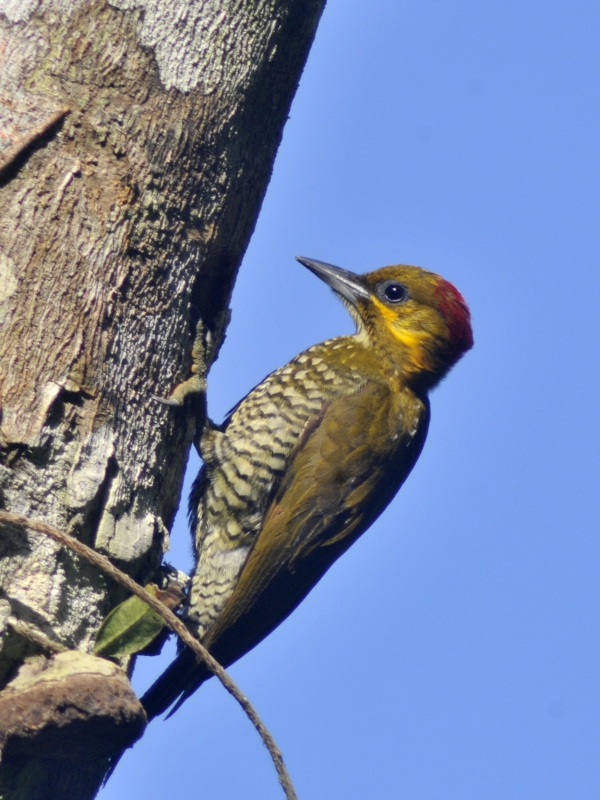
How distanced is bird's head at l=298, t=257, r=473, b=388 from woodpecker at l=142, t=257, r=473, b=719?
0.01 meters

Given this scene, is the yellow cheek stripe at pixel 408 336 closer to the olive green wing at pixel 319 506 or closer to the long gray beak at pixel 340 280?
the long gray beak at pixel 340 280

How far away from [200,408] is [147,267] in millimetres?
897

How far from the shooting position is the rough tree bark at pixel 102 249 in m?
2.74

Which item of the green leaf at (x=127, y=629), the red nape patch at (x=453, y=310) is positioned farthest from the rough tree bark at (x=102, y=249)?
the red nape patch at (x=453, y=310)

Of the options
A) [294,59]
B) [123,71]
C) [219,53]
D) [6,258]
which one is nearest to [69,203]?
[6,258]

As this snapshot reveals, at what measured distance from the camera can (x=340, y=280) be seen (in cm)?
494

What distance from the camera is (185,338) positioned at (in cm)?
339

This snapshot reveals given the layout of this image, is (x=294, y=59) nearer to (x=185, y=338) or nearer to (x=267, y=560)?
(x=185, y=338)

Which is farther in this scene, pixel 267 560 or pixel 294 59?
Answer: pixel 267 560

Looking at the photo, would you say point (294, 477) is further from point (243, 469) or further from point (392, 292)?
point (392, 292)

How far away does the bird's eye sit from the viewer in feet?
16.0

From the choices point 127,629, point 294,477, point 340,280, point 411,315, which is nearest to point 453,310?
point 411,315

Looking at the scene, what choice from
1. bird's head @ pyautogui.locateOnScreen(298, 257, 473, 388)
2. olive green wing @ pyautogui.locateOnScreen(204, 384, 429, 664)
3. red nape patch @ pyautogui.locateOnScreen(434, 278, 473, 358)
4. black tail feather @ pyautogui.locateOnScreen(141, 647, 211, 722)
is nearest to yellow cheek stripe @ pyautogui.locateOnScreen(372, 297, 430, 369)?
bird's head @ pyautogui.locateOnScreen(298, 257, 473, 388)

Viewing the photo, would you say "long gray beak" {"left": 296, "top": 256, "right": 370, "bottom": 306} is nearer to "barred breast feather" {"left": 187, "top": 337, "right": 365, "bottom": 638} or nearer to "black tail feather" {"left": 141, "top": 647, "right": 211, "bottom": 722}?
"barred breast feather" {"left": 187, "top": 337, "right": 365, "bottom": 638}
